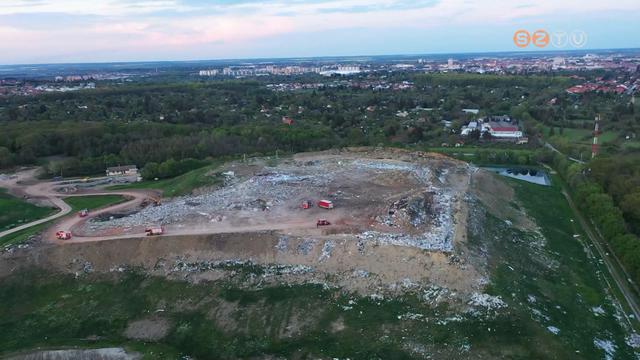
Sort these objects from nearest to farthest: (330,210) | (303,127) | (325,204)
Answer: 1. (330,210)
2. (325,204)
3. (303,127)

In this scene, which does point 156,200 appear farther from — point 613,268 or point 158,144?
point 613,268

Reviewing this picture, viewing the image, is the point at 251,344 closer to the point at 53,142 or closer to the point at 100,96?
the point at 53,142

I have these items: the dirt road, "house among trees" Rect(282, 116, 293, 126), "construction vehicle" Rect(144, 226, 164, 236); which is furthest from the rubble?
"house among trees" Rect(282, 116, 293, 126)

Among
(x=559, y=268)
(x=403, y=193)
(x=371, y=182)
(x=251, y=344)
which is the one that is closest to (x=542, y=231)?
(x=559, y=268)

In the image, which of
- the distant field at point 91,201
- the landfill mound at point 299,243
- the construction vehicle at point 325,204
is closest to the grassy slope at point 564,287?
the landfill mound at point 299,243

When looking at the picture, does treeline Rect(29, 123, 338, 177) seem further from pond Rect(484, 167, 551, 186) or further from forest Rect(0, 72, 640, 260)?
pond Rect(484, 167, 551, 186)

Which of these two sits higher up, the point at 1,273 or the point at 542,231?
the point at 1,273

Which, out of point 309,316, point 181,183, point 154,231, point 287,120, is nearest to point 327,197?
point 154,231
